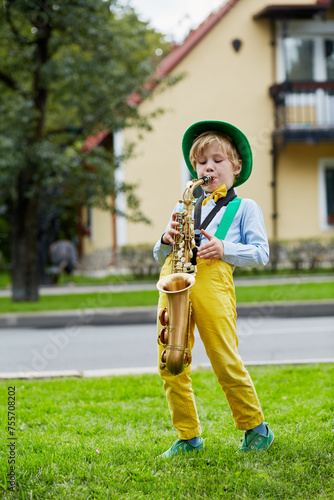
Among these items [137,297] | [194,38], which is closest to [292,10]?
[194,38]

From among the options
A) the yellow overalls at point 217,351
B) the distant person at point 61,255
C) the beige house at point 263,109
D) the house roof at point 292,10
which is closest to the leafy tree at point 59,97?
the beige house at point 263,109

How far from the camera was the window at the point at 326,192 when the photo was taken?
18.9m

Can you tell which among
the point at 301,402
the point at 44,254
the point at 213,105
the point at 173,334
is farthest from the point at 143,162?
the point at 173,334

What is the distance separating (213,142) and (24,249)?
10069 millimetres

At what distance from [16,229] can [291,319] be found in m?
5.90

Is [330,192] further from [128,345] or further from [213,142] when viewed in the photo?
[213,142]

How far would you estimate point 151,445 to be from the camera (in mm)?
3652

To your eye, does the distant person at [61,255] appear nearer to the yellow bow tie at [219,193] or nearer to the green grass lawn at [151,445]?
the green grass lawn at [151,445]

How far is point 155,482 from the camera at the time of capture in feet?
10.1

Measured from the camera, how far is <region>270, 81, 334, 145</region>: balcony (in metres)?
18.0

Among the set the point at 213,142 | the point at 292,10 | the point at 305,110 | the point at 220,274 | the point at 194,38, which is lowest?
the point at 220,274

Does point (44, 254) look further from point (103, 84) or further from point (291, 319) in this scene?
point (291, 319)

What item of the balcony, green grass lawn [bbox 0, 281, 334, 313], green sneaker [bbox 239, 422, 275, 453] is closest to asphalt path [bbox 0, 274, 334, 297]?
green grass lawn [bbox 0, 281, 334, 313]

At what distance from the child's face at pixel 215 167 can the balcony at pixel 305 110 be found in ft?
49.2
